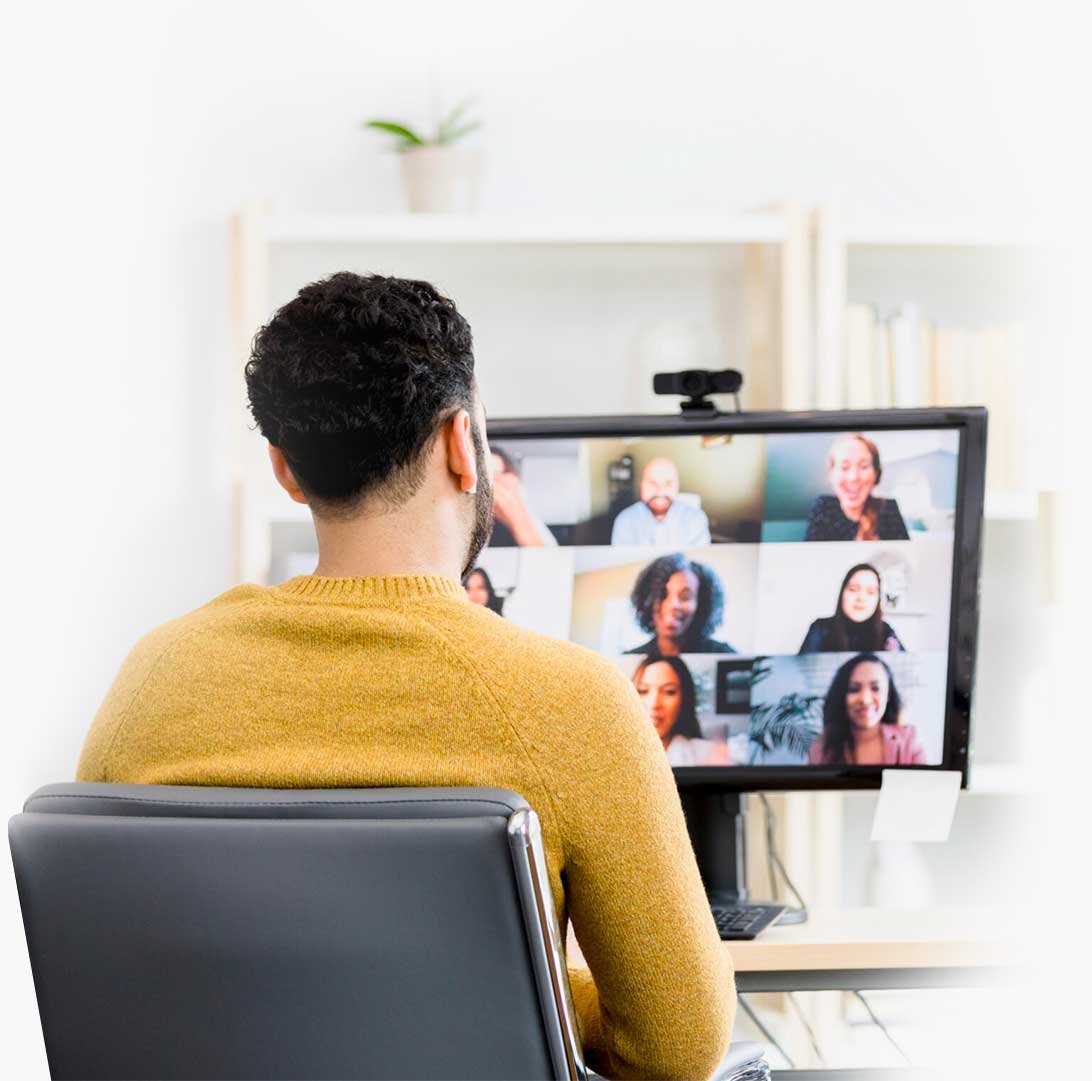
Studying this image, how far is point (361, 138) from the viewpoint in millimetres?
2500

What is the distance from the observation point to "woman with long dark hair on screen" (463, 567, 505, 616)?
166 centimetres

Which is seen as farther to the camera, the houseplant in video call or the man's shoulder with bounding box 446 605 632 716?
the houseplant in video call

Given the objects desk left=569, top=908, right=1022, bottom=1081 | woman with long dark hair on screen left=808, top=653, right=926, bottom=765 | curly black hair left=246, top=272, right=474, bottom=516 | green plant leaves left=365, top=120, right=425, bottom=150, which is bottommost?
desk left=569, top=908, right=1022, bottom=1081

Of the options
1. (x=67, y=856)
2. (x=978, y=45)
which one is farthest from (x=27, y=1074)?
(x=978, y=45)

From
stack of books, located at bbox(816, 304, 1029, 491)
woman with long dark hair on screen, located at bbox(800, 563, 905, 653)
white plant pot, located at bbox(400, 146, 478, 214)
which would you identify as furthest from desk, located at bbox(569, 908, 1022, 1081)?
white plant pot, located at bbox(400, 146, 478, 214)

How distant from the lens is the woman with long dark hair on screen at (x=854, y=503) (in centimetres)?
162

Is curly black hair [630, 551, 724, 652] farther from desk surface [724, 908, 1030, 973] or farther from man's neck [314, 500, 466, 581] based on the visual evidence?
man's neck [314, 500, 466, 581]

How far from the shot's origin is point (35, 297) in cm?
216

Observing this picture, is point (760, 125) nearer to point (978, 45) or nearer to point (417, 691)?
point (978, 45)

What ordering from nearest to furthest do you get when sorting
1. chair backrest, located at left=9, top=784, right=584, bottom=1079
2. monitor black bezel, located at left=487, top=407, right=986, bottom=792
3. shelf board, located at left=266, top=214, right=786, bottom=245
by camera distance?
chair backrest, located at left=9, top=784, right=584, bottom=1079 → monitor black bezel, located at left=487, top=407, right=986, bottom=792 → shelf board, located at left=266, top=214, right=786, bottom=245

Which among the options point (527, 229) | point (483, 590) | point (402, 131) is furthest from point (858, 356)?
point (483, 590)

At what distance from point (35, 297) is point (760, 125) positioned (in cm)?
132

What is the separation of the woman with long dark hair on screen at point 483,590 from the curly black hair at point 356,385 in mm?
609

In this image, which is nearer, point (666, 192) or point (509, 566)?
point (509, 566)
